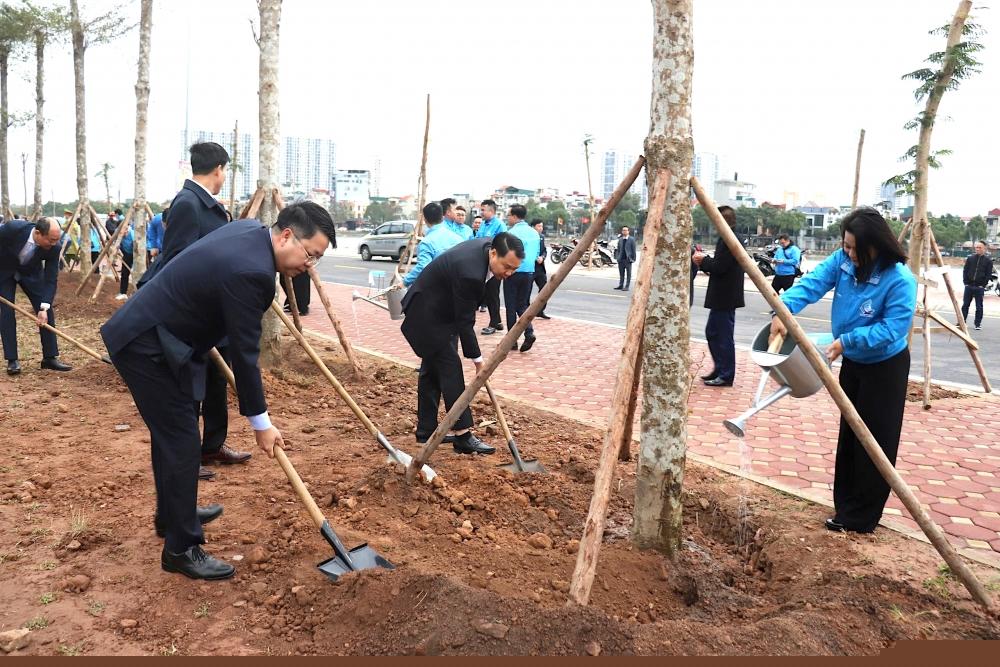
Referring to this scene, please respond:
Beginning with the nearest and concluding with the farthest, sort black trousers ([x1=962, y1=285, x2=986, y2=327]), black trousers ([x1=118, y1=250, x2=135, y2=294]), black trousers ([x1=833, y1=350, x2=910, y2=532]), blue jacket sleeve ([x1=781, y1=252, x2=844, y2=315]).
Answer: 1. black trousers ([x1=833, y1=350, x2=910, y2=532])
2. blue jacket sleeve ([x1=781, y1=252, x2=844, y2=315])
3. black trousers ([x1=962, y1=285, x2=986, y2=327])
4. black trousers ([x1=118, y1=250, x2=135, y2=294])

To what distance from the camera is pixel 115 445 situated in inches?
188

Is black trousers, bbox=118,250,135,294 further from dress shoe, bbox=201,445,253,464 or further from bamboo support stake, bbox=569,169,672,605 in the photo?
bamboo support stake, bbox=569,169,672,605

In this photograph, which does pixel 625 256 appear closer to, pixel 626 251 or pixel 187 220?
pixel 626 251

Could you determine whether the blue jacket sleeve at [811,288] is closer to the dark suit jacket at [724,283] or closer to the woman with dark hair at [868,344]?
the woman with dark hair at [868,344]

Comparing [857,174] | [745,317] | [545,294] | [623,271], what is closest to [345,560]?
[545,294]

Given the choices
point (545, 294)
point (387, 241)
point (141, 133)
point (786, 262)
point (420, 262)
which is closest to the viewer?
point (545, 294)

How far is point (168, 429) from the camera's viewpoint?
3014mm

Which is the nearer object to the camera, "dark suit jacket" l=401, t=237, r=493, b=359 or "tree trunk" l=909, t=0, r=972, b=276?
"dark suit jacket" l=401, t=237, r=493, b=359

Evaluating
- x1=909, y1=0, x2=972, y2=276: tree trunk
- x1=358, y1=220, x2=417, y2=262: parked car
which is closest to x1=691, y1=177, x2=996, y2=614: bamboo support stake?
x1=909, y1=0, x2=972, y2=276: tree trunk

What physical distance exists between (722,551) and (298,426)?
317cm

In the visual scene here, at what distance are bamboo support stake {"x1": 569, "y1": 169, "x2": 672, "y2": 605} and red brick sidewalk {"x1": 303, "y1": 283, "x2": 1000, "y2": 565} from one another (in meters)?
1.97

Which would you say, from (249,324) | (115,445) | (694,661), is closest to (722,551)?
(694,661)

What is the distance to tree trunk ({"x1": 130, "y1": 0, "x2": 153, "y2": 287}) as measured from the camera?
1057 centimetres

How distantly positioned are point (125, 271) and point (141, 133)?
11.5ft
